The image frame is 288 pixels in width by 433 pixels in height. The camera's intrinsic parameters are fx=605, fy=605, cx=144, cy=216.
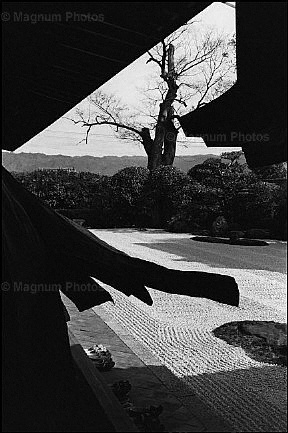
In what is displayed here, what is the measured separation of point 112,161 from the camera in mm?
3326

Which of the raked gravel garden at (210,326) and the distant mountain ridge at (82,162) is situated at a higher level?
the distant mountain ridge at (82,162)

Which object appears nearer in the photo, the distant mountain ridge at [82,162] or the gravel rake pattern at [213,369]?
the gravel rake pattern at [213,369]

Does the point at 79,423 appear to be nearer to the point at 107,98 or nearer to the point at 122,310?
the point at 107,98

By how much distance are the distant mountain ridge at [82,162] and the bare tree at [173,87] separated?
84 mm

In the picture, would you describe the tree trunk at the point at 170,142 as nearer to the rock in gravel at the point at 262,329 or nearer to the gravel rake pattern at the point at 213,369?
the rock in gravel at the point at 262,329

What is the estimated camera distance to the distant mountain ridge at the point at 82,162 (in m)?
2.92

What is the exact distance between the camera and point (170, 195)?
9.46ft

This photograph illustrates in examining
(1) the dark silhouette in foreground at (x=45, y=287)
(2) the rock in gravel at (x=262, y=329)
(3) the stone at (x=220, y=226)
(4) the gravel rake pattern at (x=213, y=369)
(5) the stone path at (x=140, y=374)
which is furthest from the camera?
(2) the rock in gravel at (x=262, y=329)

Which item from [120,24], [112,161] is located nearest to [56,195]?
[112,161]

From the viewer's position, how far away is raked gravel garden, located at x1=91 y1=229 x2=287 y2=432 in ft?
8.38

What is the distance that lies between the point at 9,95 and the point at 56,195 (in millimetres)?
1474

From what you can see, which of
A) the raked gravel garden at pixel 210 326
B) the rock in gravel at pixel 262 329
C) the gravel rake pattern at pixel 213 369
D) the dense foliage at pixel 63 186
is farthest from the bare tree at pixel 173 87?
the gravel rake pattern at pixel 213 369

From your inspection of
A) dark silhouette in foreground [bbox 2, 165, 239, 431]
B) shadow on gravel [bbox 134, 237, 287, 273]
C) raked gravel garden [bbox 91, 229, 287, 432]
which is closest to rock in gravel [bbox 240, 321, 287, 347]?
raked gravel garden [bbox 91, 229, 287, 432]

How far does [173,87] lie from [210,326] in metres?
1.65
